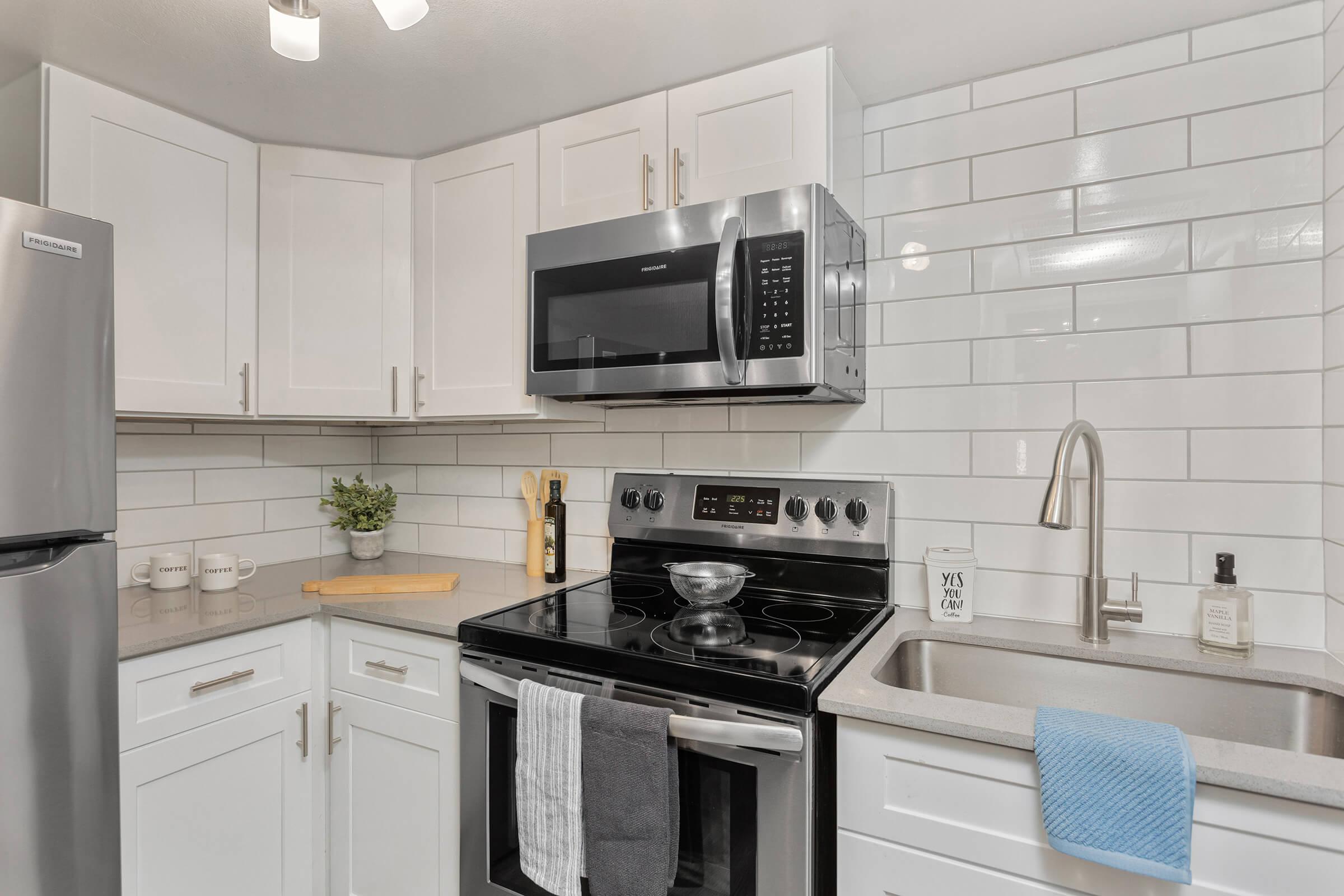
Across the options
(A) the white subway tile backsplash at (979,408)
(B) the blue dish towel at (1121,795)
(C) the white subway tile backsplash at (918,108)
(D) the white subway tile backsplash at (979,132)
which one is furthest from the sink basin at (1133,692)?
(C) the white subway tile backsplash at (918,108)

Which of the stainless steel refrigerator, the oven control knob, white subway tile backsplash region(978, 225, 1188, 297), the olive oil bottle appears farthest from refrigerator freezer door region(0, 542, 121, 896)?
white subway tile backsplash region(978, 225, 1188, 297)

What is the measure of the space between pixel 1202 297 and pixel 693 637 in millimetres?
1216

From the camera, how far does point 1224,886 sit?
2.96 ft

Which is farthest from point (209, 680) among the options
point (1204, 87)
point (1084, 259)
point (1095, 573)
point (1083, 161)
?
point (1204, 87)

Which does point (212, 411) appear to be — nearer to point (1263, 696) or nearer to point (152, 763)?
point (152, 763)

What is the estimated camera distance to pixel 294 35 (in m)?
1.10

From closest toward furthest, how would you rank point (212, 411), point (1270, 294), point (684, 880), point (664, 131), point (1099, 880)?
point (1099, 880)
point (684, 880)
point (1270, 294)
point (664, 131)
point (212, 411)

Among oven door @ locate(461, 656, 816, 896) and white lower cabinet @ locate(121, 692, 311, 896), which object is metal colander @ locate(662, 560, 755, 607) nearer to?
oven door @ locate(461, 656, 816, 896)

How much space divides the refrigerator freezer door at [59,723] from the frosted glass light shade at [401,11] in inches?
37.2

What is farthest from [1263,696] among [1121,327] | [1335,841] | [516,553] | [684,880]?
[516,553]

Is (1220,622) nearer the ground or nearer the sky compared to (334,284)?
nearer the ground

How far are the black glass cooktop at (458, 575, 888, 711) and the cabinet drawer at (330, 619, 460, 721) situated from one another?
0.14 metres

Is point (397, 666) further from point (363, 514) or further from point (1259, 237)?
point (1259, 237)

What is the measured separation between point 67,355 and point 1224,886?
180 cm
